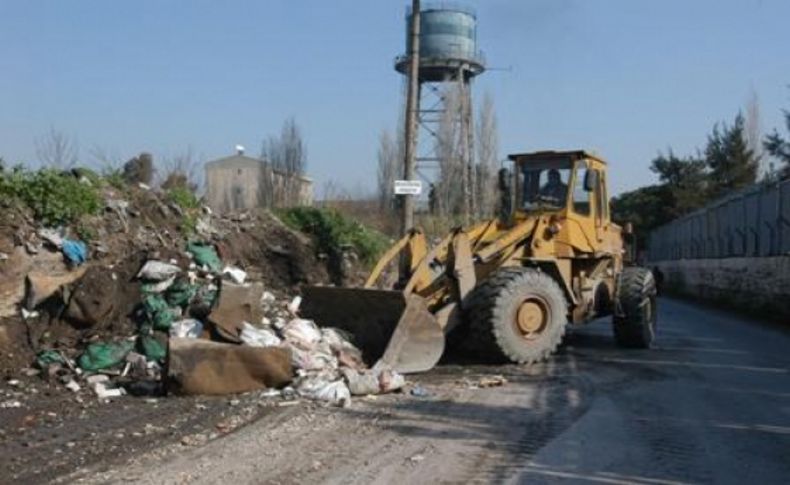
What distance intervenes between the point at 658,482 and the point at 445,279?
6.74m

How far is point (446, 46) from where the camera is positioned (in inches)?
1766

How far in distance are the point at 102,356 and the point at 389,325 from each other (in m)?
3.63

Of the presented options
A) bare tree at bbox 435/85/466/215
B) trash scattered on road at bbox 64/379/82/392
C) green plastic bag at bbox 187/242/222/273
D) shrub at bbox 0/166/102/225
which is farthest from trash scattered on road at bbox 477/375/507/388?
bare tree at bbox 435/85/466/215

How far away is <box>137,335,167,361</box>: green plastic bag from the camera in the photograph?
462 inches

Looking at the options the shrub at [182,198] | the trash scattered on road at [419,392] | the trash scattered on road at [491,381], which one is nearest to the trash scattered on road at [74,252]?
the shrub at [182,198]

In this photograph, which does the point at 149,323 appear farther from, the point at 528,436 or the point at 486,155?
the point at 486,155

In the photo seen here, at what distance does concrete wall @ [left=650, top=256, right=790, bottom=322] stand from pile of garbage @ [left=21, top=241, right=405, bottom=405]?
1638cm

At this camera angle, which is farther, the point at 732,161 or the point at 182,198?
the point at 732,161

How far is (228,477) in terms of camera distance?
7191mm

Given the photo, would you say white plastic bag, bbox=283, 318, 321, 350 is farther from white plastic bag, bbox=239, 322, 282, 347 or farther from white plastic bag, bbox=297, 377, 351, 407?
white plastic bag, bbox=297, 377, 351, 407

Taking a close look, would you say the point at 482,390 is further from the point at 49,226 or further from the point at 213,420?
the point at 49,226

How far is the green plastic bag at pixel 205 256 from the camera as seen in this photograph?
14.7m

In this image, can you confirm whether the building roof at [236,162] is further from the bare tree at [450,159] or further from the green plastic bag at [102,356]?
the green plastic bag at [102,356]

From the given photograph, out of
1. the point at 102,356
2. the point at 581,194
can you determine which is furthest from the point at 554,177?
the point at 102,356
